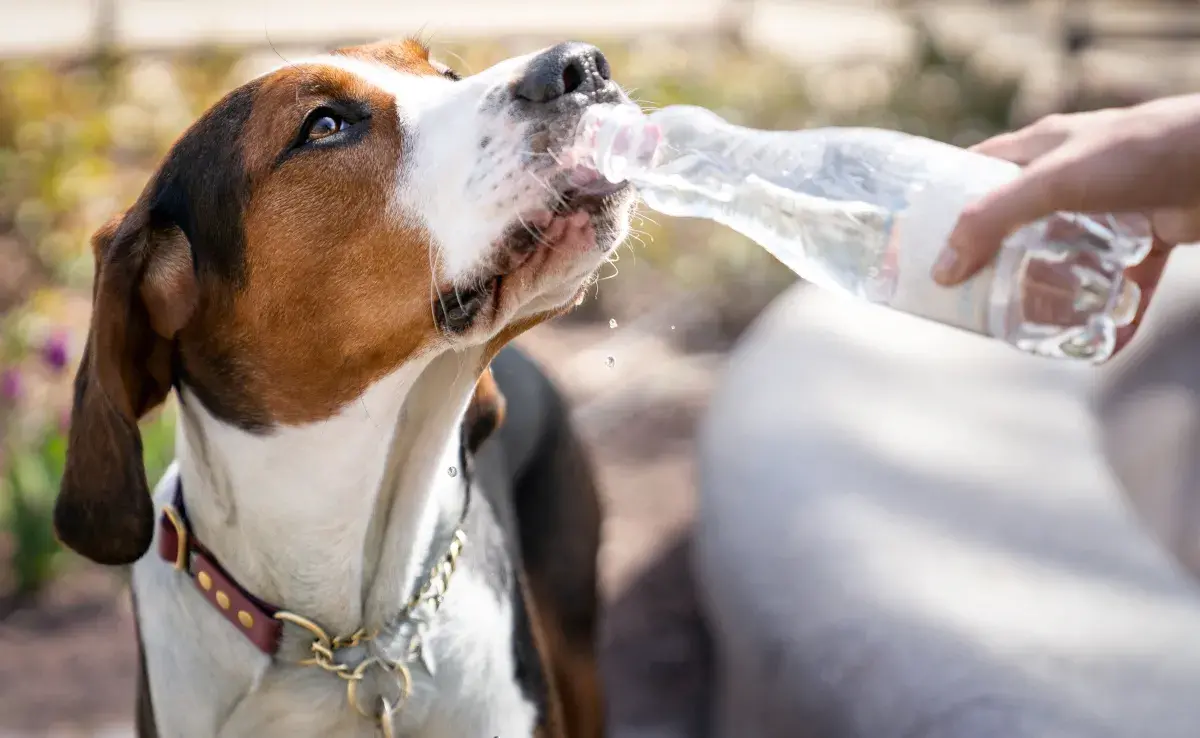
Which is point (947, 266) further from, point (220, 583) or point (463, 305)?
point (220, 583)

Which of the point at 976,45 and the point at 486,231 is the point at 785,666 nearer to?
the point at 486,231

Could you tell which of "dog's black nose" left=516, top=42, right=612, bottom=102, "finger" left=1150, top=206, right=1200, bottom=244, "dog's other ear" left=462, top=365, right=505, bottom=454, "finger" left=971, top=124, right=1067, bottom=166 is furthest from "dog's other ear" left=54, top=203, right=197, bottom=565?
"finger" left=1150, top=206, right=1200, bottom=244

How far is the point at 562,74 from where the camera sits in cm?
209

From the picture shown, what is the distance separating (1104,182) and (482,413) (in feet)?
4.38

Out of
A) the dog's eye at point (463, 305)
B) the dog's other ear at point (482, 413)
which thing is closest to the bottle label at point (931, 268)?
the dog's eye at point (463, 305)

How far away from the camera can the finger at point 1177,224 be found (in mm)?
1992

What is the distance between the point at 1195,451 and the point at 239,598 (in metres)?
3.47

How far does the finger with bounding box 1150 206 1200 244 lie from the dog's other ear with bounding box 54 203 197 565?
1636 millimetres

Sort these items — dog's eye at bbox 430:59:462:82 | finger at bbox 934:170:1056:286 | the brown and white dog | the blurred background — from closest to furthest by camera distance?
finger at bbox 934:170:1056:286 → the brown and white dog → dog's eye at bbox 430:59:462:82 → the blurred background

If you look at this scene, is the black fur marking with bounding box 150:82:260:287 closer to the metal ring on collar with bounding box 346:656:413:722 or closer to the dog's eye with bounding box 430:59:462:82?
the dog's eye with bounding box 430:59:462:82

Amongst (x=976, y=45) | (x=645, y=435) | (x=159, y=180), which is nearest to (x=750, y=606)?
(x=159, y=180)

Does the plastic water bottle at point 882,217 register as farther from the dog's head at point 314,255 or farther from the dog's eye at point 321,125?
the dog's eye at point 321,125

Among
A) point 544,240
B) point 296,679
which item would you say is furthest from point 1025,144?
point 296,679

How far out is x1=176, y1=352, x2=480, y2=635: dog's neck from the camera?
232cm
